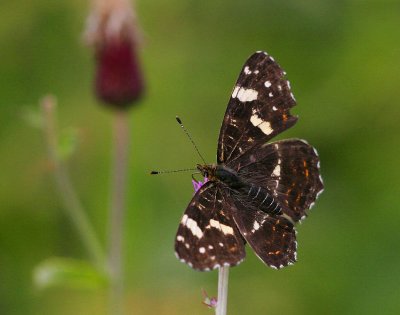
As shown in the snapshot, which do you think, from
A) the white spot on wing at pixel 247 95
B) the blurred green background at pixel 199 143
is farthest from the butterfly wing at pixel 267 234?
the blurred green background at pixel 199 143

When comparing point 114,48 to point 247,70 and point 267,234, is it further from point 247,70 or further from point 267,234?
point 267,234

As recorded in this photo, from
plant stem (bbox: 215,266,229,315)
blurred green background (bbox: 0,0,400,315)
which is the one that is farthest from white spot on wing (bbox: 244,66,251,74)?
blurred green background (bbox: 0,0,400,315)

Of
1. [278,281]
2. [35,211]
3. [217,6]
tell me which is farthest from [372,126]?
[35,211]

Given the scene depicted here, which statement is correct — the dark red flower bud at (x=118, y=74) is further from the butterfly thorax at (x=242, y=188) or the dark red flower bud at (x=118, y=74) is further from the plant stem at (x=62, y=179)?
the butterfly thorax at (x=242, y=188)

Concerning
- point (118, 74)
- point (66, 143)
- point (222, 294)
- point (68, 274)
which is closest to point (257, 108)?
point (222, 294)

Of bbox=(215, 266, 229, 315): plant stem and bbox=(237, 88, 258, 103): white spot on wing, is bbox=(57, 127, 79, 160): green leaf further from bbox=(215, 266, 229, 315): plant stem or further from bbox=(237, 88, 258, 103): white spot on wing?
bbox=(215, 266, 229, 315): plant stem
